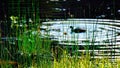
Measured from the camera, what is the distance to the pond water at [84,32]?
20.2 ft

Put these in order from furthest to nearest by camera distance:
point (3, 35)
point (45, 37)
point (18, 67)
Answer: point (3, 35), point (45, 37), point (18, 67)

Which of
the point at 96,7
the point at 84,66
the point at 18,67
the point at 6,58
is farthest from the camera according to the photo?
the point at 96,7

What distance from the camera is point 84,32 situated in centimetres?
716

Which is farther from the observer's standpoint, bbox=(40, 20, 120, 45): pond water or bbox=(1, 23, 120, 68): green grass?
bbox=(40, 20, 120, 45): pond water

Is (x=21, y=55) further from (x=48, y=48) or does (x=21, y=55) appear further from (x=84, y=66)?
(x=84, y=66)

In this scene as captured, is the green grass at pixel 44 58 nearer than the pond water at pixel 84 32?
Yes

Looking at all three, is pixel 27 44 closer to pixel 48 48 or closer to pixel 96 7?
pixel 48 48

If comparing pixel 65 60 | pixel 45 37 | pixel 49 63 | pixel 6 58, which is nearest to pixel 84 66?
pixel 65 60

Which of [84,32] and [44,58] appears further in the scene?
[84,32]

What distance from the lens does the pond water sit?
617cm

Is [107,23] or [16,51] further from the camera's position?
[107,23]

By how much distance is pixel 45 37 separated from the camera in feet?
19.6

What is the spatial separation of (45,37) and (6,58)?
94cm

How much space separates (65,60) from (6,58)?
1.01 meters
